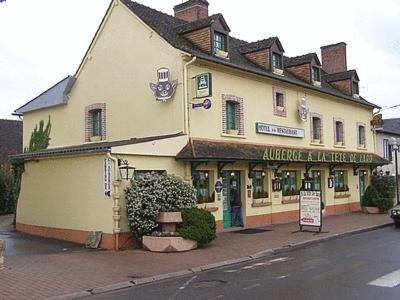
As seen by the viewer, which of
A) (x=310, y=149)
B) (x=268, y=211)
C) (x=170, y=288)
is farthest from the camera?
(x=310, y=149)

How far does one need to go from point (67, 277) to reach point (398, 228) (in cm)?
1407

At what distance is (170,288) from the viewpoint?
9.45 m

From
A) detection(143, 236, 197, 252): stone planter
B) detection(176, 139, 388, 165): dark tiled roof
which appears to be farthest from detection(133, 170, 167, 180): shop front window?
detection(143, 236, 197, 252): stone planter

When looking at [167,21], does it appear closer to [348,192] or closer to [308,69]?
[308,69]

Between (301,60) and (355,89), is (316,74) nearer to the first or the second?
(301,60)

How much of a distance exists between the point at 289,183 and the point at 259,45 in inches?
242

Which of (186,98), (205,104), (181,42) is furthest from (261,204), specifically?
(181,42)

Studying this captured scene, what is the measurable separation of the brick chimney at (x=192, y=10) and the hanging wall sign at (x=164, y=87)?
7281 millimetres

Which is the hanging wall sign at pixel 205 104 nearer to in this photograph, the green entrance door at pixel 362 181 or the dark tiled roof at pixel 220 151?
the dark tiled roof at pixel 220 151

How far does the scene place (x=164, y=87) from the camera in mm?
Result: 17078

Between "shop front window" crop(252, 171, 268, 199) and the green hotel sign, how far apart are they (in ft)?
3.70

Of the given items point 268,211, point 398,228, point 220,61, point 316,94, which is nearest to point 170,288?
point 220,61

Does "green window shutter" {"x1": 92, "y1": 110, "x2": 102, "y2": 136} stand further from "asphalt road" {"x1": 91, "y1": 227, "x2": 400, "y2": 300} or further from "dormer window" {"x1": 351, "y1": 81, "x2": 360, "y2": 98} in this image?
"dormer window" {"x1": 351, "y1": 81, "x2": 360, "y2": 98}

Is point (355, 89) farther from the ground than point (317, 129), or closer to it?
farther from the ground
